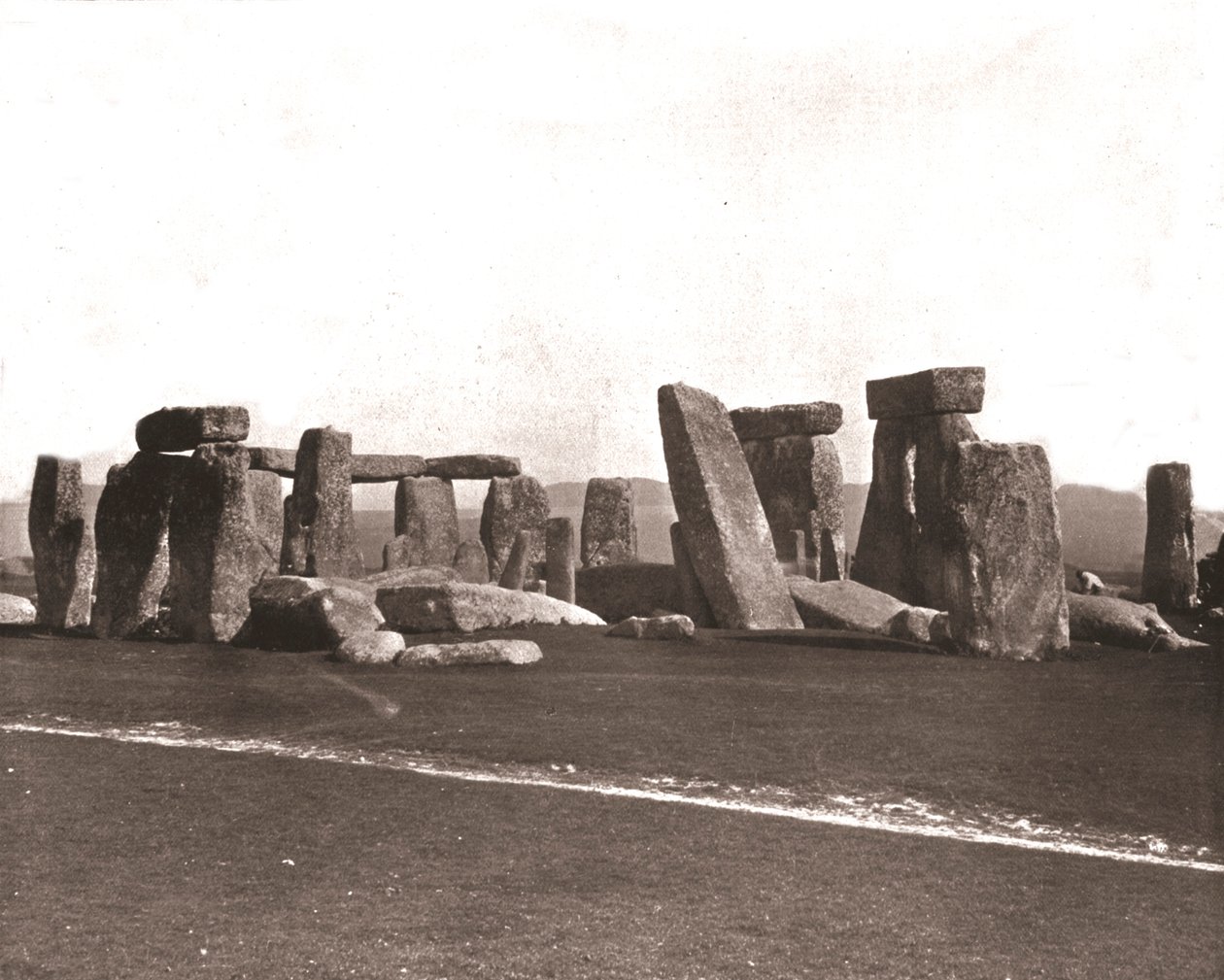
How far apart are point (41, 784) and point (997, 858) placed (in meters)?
4.40

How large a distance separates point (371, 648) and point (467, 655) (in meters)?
0.90

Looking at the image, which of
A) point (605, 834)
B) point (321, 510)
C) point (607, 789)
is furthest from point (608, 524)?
point (605, 834)

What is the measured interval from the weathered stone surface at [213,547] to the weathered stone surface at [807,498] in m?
7.76

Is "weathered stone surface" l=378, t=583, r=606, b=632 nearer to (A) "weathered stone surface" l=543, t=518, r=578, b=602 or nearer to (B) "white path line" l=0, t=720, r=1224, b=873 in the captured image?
Answer: (A) "weathered stone surface" l=543, t=518, r=578, b=602

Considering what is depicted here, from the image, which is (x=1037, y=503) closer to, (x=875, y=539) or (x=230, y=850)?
(x=875, y=539)

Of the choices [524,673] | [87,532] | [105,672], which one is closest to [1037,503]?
[524,673]

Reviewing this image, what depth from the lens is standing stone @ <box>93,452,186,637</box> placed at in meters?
14.1

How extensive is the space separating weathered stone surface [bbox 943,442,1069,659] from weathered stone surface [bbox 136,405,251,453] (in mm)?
6765

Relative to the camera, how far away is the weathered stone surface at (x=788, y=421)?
62.8 feet

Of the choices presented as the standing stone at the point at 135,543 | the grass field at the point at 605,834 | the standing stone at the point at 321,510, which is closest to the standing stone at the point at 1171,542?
the grass field at the point at 605,834

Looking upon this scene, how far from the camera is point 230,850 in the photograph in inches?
217

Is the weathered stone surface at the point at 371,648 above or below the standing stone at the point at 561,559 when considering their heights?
below

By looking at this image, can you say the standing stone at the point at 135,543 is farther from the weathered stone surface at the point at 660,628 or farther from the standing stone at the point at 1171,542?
the standing stone at the point at 1171,542

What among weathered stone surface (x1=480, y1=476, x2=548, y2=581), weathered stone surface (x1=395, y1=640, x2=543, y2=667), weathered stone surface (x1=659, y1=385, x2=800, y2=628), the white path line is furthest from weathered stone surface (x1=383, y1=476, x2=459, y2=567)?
the white path line
